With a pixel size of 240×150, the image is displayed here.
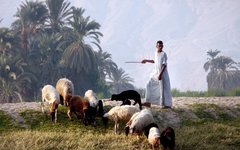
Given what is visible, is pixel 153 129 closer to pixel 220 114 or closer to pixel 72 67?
pixel 220 114

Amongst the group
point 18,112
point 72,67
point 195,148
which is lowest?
point 195,148

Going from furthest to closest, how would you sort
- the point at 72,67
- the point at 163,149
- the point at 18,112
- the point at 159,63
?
the point at 72,67, the point at 159,63, the point at 18,112, the point at 163,149

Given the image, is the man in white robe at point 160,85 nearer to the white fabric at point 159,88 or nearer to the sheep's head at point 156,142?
the white fabric at point 159,88

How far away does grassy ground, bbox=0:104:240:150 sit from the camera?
8.00 m

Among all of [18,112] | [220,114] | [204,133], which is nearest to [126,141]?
[204,133]

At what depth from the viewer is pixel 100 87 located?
136ft

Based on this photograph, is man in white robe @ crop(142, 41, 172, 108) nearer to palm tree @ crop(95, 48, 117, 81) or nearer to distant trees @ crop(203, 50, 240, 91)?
palm tree @ crop(95, 48, 117, 81)

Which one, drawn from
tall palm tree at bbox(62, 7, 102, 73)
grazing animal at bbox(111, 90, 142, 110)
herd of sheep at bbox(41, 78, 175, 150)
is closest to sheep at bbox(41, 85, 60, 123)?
herd of sheep at bbox(41, 78, 175, 150)

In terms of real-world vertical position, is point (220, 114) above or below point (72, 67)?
below

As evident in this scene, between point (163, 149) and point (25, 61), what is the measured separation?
32589 mm

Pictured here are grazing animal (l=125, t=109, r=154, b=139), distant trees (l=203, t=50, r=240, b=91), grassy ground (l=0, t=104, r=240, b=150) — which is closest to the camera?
grassy ground (l=0, t=104, r=240, b=150)

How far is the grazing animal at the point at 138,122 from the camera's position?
8578 mm

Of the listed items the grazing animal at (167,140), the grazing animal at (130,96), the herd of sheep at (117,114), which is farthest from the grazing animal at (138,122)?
the grazing animal at (130,96)

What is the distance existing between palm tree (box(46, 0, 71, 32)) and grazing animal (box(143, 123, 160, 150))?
33751mm
